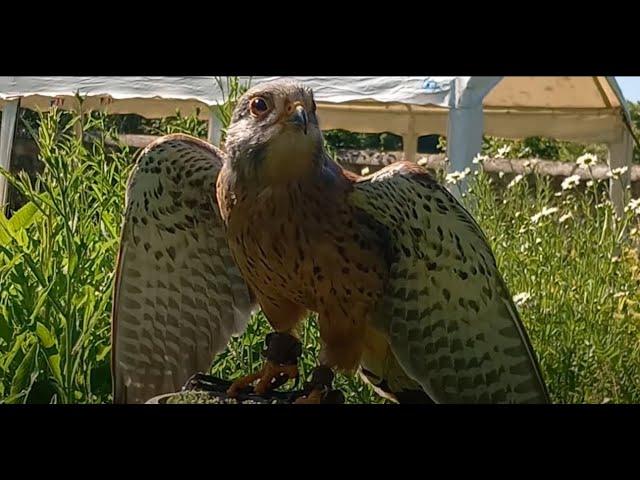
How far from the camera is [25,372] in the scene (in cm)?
218

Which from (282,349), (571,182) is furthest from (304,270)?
(571,182)

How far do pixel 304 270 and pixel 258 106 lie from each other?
330 mm

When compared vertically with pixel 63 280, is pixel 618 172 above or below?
above

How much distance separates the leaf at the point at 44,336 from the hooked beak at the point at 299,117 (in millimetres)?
860

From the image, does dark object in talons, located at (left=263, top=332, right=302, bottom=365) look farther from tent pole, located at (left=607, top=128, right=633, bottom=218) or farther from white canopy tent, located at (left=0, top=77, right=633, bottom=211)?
tent pole, located at (left=607, top=128, right=633, bottom=218)

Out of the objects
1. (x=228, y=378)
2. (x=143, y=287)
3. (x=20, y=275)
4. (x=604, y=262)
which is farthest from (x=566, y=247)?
(x=20, y=275)

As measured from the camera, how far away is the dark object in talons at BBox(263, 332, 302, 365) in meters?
1.95

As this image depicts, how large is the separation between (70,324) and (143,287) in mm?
233

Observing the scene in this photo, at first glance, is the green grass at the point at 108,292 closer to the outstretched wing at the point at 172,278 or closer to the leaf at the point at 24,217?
the leaf at the point at 24,217

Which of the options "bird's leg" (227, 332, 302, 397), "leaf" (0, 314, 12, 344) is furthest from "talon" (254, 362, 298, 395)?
"leaf" (0, 314, 12, 344)

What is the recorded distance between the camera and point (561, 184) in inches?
92.6

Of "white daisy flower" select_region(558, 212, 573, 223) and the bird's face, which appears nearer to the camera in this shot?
the bird's face

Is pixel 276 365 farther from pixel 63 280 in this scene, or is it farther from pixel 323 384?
pixel 63 280
